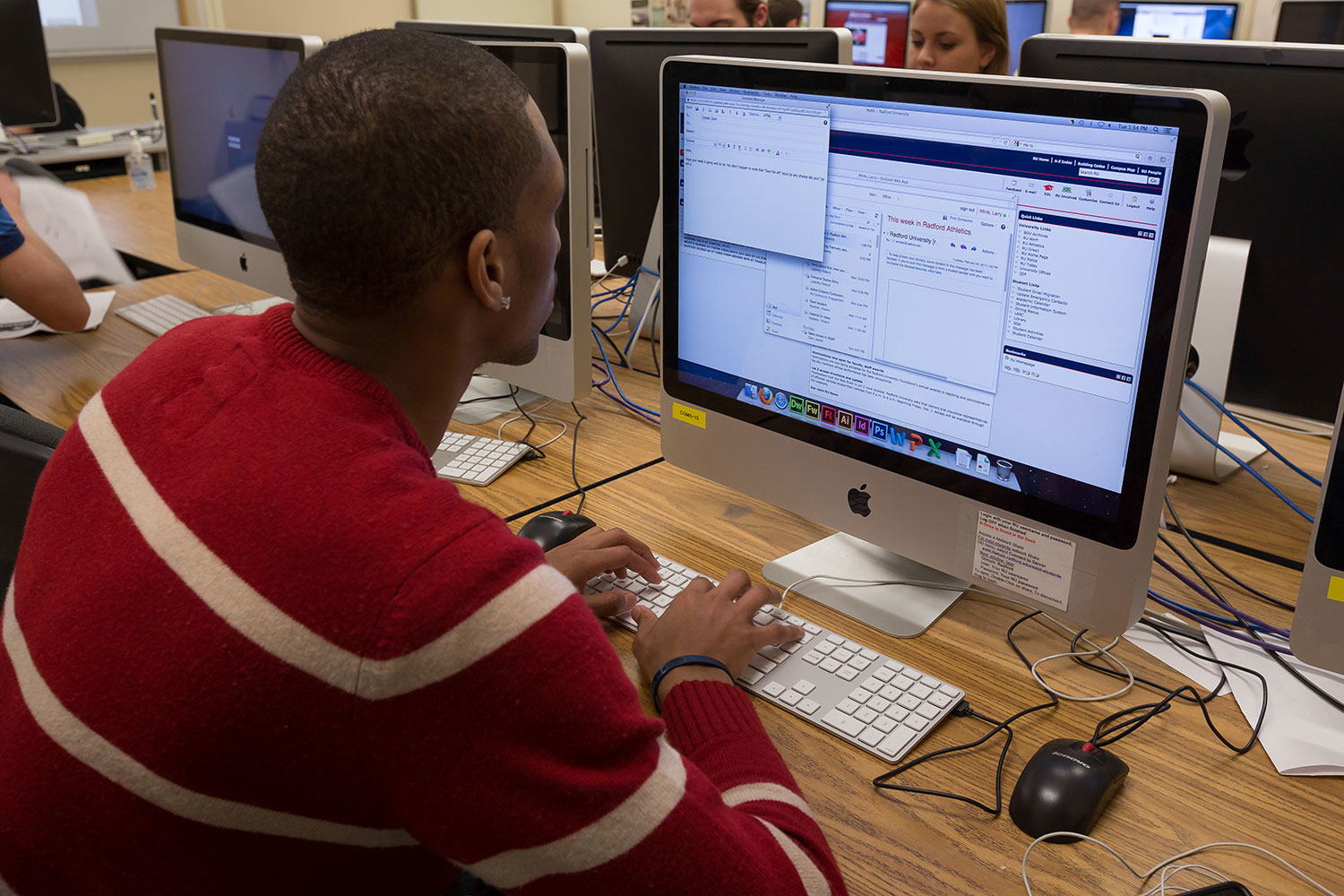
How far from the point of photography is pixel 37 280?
1843 mm

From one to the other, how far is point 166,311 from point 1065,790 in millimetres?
1888

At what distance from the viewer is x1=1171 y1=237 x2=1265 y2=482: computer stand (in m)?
1.24

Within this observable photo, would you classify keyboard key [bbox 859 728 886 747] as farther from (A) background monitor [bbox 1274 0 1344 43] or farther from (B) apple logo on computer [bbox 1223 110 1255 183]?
(A) background monitor [bbox 1274 0 1344 43]

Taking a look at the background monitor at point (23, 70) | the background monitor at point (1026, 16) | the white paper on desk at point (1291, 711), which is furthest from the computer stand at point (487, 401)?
the background monitor at point (1026, 16)

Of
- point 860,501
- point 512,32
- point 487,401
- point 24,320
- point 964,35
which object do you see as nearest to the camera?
point 860,501

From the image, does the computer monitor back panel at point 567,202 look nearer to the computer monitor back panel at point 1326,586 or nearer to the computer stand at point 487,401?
the computer stand at point 487,401

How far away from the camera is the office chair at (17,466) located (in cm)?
87

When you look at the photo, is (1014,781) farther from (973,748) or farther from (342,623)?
(342,623)

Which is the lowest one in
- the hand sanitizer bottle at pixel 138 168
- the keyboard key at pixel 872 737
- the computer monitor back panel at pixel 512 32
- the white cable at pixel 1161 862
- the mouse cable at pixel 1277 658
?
the white cable at pixel 1161 862

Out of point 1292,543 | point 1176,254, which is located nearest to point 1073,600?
point 1176,254

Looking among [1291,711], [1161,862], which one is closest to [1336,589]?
[1291,711]

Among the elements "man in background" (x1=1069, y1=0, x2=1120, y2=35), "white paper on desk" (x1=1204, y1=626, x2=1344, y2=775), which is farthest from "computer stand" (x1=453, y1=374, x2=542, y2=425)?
"man in background" (x1=1069, y1=0, x2=1120, y2=35)

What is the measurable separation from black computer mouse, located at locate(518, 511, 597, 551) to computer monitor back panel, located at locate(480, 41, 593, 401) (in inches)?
8.7

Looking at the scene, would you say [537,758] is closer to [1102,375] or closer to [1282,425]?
[1102,375]
